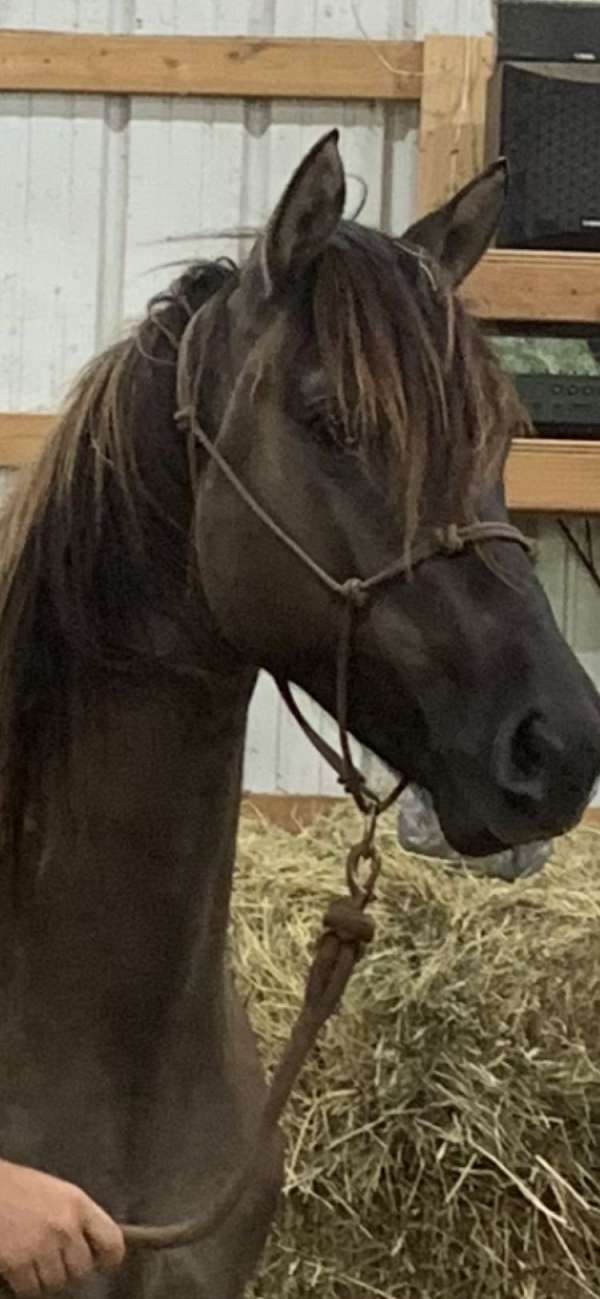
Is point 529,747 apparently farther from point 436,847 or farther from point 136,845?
point 436,847

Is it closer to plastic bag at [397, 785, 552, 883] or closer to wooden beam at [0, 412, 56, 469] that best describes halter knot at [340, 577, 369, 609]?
plastic bag at [397, 785, 552, 883]

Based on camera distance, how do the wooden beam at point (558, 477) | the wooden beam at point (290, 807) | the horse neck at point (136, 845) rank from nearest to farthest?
the horse neck at point (136, 845) < the wooden beam at point (558, 477) < the wooden beam at point (290, 807)

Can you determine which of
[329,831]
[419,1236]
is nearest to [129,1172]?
[419,1236]

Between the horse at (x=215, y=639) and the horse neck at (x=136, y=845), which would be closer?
the horse at (x=215, y=639)

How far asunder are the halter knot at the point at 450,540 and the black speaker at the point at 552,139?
2073mm

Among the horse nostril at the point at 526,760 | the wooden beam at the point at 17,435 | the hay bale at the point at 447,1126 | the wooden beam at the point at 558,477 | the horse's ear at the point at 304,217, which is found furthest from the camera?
the wooden beam at the point at 17,435

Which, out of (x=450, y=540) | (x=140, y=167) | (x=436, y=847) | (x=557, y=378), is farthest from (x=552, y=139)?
(x=450, y=540)

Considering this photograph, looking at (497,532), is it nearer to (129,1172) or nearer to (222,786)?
(222,786)

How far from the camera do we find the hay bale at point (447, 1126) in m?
2.27

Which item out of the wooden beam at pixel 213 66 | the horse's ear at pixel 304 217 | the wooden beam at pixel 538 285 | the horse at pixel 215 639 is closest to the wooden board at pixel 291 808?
the wooden beam at pixel 538 285

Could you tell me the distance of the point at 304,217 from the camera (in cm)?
126

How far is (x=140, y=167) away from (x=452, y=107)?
59 centimetres

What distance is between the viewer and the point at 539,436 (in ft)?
10.4

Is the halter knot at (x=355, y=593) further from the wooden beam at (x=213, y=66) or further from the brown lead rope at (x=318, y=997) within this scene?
the wooden beam at (x=213, y=66)
